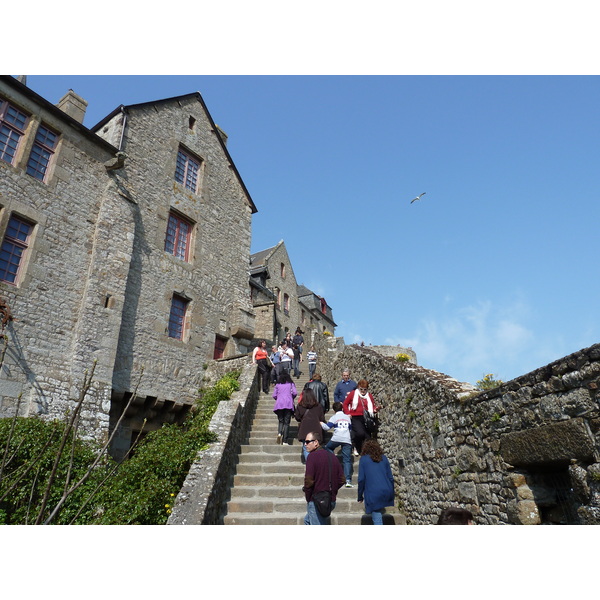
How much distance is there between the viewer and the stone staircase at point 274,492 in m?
5.95

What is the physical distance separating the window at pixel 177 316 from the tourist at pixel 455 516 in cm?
1118

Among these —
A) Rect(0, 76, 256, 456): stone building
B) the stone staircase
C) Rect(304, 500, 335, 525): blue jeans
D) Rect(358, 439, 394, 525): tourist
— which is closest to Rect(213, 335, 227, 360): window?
Rect(0, 76, 256, 456): stone building

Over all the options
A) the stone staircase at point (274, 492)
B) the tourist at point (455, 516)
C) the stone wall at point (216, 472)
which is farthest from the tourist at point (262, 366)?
the tourist at point (455, 516)

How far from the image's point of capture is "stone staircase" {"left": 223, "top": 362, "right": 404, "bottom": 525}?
595 cm

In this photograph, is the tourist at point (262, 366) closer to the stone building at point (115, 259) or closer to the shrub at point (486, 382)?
the stone building at point (115, 259)

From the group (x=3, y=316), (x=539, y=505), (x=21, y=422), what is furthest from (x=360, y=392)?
(x=3, y=316)

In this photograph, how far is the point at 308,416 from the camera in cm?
721

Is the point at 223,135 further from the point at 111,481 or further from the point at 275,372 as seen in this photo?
the point at 111,481

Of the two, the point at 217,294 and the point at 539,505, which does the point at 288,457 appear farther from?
the point at 217,294

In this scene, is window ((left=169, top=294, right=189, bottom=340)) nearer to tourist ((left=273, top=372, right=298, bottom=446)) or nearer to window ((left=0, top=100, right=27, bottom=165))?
window ((left=0, top=100, right=27, bottom=165))

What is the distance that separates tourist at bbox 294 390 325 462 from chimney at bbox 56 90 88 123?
1092 cm

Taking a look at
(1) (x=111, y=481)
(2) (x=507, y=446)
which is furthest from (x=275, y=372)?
(2) (x=507, y=446)

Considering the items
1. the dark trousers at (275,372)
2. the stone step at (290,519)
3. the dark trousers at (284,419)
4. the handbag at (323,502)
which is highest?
the dark trousers at (275,372)
